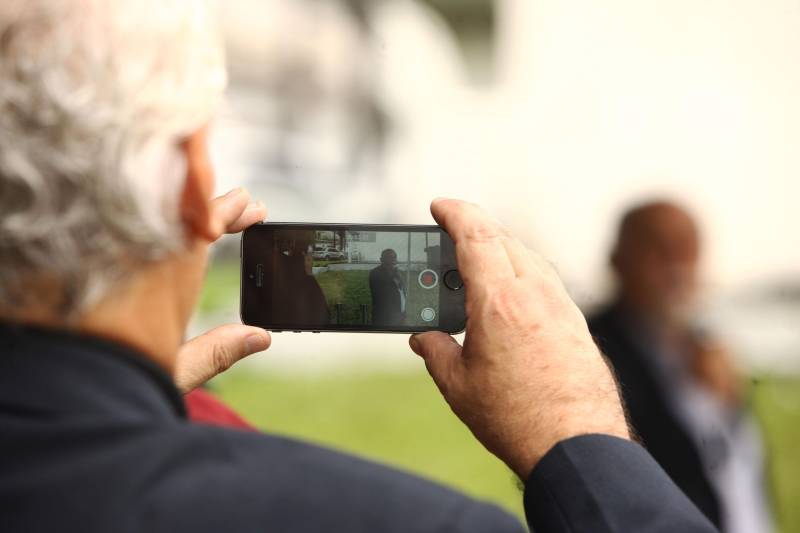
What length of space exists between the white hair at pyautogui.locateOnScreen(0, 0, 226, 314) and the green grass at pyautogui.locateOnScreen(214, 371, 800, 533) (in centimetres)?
532

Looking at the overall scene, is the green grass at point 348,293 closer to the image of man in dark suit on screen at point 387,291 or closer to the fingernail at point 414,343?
the image of man in dark suit on screen at point 387,291

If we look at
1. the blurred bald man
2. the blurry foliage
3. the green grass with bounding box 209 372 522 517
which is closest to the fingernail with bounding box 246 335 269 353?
the blurred bald man

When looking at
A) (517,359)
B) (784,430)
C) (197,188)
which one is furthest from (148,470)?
(784,430)

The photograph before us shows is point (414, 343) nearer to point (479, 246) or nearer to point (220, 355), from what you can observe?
point (479, 246)

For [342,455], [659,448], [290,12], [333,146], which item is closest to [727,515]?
[659,448]

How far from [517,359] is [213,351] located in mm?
472

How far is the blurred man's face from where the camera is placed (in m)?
3.00

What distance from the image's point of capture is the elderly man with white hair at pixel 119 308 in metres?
0.65

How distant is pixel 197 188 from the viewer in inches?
30.4

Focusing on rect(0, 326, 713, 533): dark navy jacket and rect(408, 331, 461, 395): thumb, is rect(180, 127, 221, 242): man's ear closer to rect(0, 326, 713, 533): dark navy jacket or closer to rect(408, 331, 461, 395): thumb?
rect(0, 326, 713, 533): dark navy jacket

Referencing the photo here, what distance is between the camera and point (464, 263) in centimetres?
108

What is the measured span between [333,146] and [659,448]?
160 inches

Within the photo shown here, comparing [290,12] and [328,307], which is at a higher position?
[290,12]

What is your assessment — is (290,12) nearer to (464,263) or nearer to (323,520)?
(464,263)
